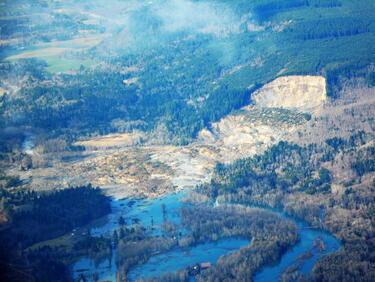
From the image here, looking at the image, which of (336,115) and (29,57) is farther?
(29,57)

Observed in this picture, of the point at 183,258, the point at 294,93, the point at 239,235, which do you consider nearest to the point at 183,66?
the point at 294,93

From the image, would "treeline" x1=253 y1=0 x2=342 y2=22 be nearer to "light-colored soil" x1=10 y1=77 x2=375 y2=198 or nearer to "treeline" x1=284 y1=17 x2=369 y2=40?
"treeline" x1=284 y1=17 x2=369 y2=40

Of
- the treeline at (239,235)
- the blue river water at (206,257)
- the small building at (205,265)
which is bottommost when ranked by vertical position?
the blue river water at (206,257)

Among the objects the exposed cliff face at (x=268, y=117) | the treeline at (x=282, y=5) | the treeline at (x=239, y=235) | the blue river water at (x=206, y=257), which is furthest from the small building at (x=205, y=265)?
the treeline at (x=282, y=5)

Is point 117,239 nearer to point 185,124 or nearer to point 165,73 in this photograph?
point 185,124

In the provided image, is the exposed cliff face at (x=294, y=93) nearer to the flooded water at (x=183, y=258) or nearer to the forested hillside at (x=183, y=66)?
the forested hillside at (x=183, y=66)

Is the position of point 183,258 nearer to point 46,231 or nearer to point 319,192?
point 46,231

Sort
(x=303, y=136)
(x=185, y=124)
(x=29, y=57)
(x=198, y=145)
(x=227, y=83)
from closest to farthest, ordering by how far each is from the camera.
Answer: (x=303, y=136)
(x=198, y=145)
(x=185, y=124)
(x=227, y=83)
(x=29, y=57)

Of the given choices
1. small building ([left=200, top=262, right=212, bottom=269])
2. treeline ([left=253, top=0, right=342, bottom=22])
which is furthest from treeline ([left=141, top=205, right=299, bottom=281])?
treeline ([left=253, top=0, right=342, bottom=22])

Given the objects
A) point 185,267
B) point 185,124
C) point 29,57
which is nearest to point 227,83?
point 185,124

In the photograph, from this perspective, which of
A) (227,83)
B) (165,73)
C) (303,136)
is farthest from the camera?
(165,73)

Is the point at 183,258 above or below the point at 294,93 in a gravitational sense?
below
